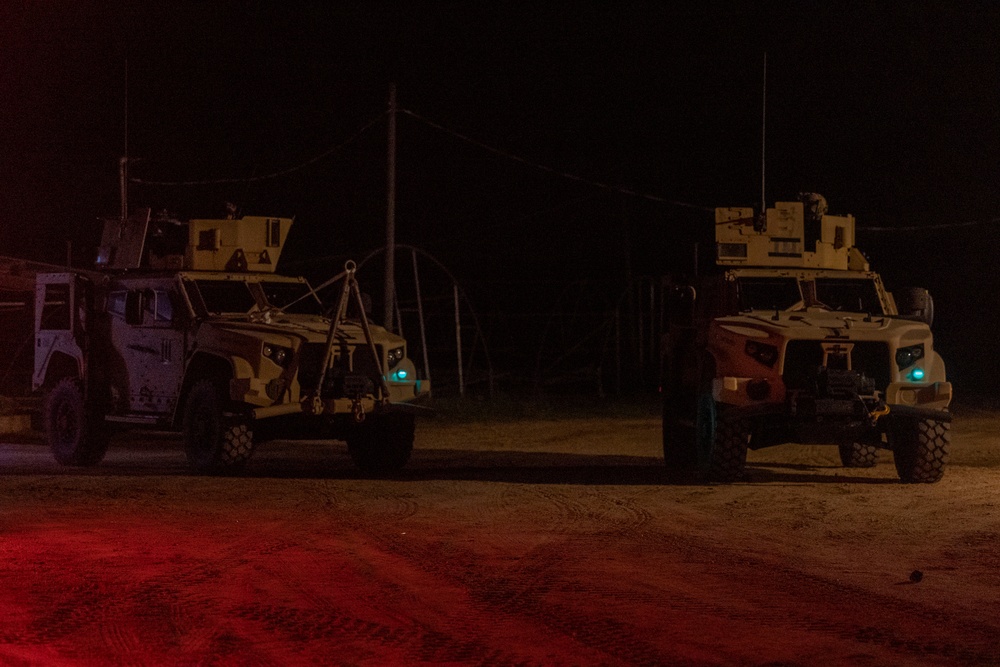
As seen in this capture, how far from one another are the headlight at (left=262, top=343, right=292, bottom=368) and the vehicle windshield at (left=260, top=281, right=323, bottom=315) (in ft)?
5.12

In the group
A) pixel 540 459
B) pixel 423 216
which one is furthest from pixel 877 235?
pixel 540 459

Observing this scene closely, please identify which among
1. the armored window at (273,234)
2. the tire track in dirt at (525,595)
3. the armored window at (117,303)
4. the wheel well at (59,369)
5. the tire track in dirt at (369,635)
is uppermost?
the armored window at (273,234)

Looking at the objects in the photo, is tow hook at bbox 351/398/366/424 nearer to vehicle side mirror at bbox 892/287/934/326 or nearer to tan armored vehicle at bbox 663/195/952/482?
tan armored vehicle at bbox 663/195/952/482

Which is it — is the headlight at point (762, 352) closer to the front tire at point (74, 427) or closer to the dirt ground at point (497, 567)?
the dirt ground at point (497, 567)

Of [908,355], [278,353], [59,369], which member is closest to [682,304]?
[908,355]

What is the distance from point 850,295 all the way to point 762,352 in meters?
2.16

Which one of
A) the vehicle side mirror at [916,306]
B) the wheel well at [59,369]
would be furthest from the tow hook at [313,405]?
the vehicle side mirror at [916,306]

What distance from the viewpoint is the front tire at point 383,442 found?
1648 cm

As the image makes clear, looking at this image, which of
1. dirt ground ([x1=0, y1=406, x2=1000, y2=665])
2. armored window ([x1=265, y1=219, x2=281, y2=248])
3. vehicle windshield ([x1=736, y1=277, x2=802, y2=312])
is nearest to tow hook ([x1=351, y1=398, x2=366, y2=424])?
dirt ground ([x1=0, y1=406, x2=1000, y2=665])

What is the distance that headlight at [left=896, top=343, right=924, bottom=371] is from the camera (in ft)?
48.4

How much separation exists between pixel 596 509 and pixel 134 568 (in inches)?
182

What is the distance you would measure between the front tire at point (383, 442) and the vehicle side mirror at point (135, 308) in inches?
107

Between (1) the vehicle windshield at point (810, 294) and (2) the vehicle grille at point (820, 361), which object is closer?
(2) the vehicle grille at point (820, 361)

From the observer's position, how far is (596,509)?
43.1 feet
